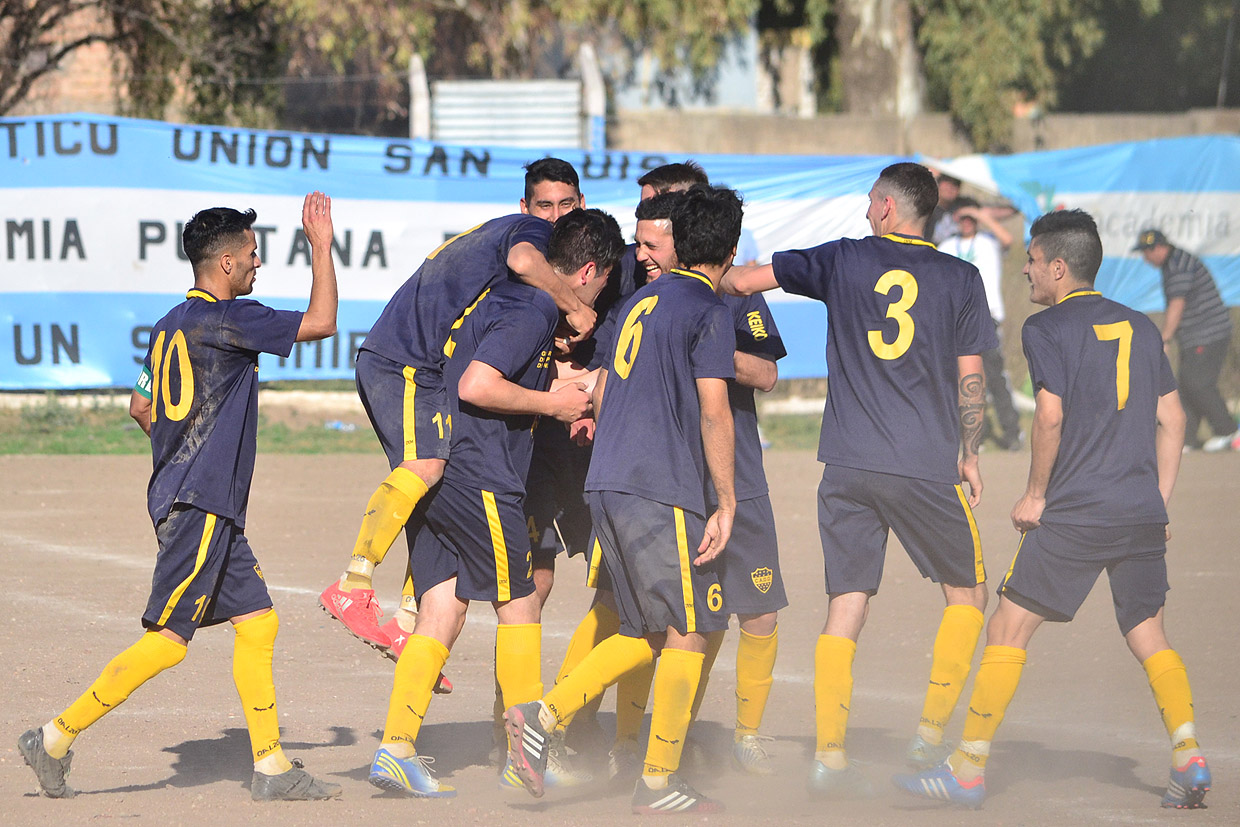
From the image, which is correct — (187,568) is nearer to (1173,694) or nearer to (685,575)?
(685,575)

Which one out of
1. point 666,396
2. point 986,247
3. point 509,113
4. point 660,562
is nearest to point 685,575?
point 660,562

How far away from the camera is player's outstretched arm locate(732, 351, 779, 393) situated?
15.9ft

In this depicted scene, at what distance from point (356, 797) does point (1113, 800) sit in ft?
8.60

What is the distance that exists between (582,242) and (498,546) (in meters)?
1.13

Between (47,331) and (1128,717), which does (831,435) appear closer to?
(1128,717)

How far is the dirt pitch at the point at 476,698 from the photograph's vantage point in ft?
15.1

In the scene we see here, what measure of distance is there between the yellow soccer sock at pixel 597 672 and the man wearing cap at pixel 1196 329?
9.13 metres

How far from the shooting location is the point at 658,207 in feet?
16.8

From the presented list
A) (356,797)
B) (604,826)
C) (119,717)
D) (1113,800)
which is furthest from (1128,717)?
(119,717)

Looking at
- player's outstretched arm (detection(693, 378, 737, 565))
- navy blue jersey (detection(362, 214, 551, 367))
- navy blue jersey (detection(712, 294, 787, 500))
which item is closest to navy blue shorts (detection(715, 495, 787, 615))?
navy blue jersey (detection(712, 294, 787, 500))

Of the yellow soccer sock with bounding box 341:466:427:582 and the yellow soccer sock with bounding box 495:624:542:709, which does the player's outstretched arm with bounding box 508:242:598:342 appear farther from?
the yellow soccer sock with bounding box 495:624:542:709

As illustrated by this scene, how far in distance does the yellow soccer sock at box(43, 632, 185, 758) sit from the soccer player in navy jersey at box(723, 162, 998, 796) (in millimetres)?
2270

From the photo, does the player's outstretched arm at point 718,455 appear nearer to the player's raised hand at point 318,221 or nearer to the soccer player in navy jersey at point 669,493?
the soccer player in navy jersey at point 669,493

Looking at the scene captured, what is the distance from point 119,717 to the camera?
5.60 m
